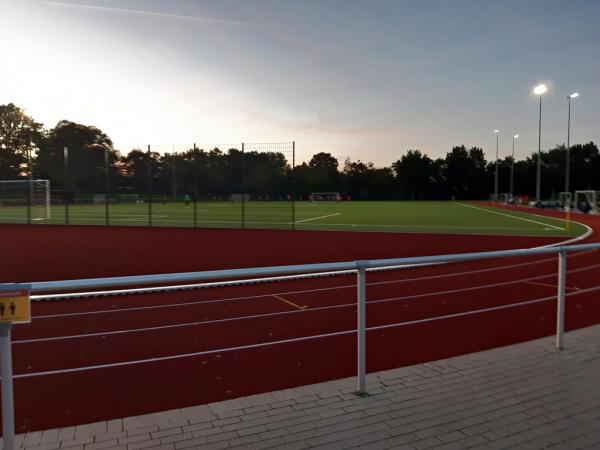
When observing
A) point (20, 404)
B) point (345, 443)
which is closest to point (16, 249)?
point (20, 404)

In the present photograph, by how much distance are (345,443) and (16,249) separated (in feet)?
54.6

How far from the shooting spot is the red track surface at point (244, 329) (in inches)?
176

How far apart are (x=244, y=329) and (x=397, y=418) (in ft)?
10.5

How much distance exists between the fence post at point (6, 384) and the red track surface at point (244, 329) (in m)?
1.13

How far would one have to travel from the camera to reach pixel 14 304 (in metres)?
2.53

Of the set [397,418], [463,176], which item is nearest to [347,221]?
[397,418]

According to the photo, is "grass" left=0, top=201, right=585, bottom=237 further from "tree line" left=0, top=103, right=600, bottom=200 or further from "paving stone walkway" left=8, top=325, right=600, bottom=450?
"paving stone walkway" left=8, top=325, right=600, bottom=450

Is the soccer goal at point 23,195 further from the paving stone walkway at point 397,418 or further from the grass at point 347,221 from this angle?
the paving stone walkway at point 397,418

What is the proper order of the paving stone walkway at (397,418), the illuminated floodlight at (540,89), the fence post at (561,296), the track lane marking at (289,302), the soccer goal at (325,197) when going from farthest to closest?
the soccer goal at (325,197)
the illuminated floodlight at (540,89)
the track lane marking at (289,302)
the fence post at (561,296)
the paving stone walkway at (397,418)

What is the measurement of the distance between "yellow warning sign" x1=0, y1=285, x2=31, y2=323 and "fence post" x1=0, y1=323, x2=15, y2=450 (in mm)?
174

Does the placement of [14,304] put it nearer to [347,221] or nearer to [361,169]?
[347,221]

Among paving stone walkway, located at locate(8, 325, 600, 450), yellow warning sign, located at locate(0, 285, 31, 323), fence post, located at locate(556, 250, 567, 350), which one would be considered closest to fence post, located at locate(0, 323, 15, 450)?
yellow warning sign, located at locate(0, 285, 31, 323)

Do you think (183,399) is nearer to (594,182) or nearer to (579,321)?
(579,321)

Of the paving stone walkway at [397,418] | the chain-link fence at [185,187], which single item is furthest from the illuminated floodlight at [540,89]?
the paving stone walkway at [397,418]
